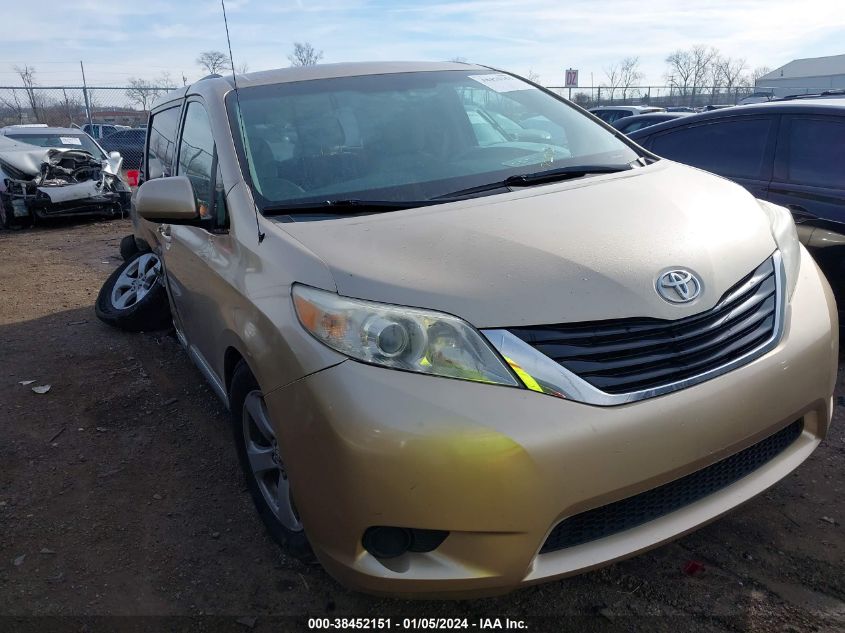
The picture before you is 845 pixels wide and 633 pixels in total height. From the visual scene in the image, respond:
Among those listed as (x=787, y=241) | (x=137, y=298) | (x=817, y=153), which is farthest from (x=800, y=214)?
(x=137, y=298)

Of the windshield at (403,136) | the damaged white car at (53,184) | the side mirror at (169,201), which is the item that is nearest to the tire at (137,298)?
the side mirror at (169,201)

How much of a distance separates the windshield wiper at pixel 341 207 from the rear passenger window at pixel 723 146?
288cm

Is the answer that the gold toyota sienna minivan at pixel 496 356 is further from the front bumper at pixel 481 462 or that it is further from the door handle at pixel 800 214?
the door handle at pixel 800 214

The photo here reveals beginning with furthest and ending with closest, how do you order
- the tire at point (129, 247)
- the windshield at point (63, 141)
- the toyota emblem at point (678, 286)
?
the windshield at point (63, 141)
the tire at point (129, 247)
the toyota emblem at point (678, 286)

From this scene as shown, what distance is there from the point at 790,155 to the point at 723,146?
50 centimetres

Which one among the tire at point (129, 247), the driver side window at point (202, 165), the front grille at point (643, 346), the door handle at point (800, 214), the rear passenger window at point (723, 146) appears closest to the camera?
the front grille at point (643, 346)

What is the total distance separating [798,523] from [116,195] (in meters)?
10.9

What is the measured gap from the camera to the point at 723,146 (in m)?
4.50

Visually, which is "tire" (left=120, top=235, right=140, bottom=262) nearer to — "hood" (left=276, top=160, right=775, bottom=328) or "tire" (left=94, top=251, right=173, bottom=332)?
"tire" (left=94, top=251, right=173, bottom=332)

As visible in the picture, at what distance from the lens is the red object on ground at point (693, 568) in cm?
229

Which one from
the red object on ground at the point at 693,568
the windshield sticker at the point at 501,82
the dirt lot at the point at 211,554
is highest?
the windshield sticker at the point at 501,82

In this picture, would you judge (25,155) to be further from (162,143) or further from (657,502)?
(657,502)

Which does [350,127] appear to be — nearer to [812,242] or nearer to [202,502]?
[202,502]

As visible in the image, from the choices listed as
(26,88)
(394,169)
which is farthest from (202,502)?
(26,88)
